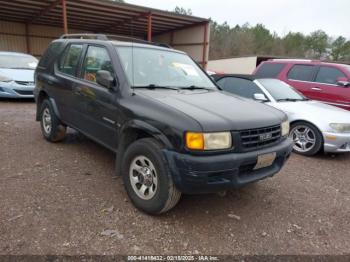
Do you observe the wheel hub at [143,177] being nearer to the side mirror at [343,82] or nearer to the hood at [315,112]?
the hood at [315,112]

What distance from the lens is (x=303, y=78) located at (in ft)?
25.3

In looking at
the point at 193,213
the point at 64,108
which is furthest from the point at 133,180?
the point at 64,108

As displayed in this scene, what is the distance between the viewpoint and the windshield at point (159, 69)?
3.44 metres

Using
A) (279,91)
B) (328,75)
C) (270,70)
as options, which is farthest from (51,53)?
(328,75)

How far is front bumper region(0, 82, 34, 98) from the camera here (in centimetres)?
826

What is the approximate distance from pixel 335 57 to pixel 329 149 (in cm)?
6332

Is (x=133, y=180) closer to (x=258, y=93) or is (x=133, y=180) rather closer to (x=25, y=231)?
(x=25, y=231)

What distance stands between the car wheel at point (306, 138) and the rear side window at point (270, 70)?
9.40ft

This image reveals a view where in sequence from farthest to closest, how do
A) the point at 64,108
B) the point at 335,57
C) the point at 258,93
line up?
1. the point at 335,57
2. the point at 258,93
3. the point at 64,108

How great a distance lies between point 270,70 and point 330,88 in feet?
5.33

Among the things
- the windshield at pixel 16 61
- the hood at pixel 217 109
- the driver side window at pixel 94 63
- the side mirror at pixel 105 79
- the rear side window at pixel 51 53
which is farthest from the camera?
the windshield at pixel 16 61

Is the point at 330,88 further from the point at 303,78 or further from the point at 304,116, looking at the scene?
the point at 304,116

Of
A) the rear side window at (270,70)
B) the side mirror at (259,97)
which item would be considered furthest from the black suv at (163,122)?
the rear side window at (270,70)

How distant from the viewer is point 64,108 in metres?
4.45
